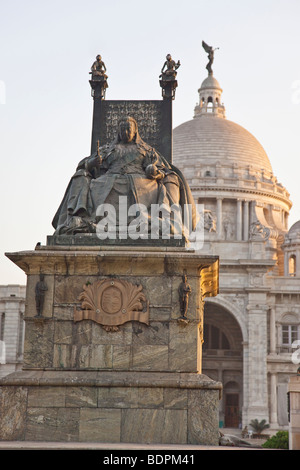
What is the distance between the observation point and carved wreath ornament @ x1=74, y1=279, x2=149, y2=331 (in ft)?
40.5

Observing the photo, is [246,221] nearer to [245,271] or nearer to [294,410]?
[245,271]

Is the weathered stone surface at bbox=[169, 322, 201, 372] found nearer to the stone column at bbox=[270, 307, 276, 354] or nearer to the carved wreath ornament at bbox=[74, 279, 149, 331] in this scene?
the carved wreath ornament at bbox=[74, 279, 149, 331]

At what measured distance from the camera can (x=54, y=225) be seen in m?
14.1

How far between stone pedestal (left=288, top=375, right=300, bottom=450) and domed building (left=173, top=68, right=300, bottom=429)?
1371 inches

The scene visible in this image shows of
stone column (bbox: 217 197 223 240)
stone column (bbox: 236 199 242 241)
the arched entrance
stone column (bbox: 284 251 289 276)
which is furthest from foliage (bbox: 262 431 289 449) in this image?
stone column (bbox: 236 199 242 241)

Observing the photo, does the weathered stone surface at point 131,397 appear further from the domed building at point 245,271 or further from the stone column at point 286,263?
the stone column at point 286,263

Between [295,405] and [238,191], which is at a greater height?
[238,191]

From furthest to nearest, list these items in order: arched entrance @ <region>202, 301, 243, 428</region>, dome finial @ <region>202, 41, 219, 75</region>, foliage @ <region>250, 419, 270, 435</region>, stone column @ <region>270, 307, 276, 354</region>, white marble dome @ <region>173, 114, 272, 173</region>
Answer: dome finial @ <region>202, 41, 219, 75</region>, white marble dome @ <region>173, 114, 272, 173</region>, arched entrance @ <region>202, 301, 243, 428</region>, stone column @ <region>270, 307, 276, 354</region>, foliage @ <region>250, 419, 270, 435</region>

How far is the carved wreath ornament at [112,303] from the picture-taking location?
12.4m

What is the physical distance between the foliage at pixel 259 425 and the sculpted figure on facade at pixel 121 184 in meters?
43.3

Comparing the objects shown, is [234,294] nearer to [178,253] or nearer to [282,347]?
[282,347]
